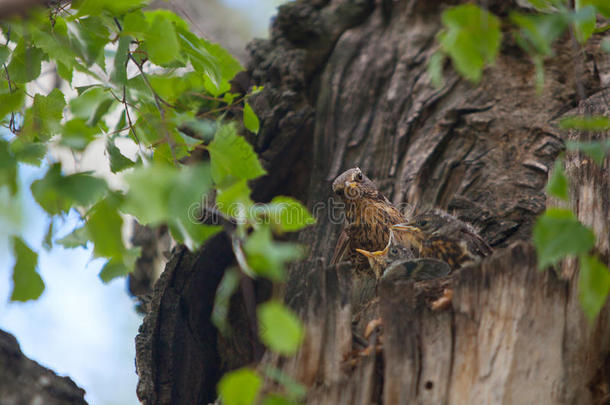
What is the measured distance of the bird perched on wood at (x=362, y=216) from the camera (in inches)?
135

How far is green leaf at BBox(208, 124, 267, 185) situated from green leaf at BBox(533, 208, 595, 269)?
35.0 inches

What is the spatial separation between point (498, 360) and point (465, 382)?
0.47 ft

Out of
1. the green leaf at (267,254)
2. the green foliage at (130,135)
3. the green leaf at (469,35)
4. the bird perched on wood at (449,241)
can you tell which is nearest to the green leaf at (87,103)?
the green foliage at (130,135)

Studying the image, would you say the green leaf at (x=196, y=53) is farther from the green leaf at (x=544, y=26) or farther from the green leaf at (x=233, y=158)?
the green leaf at (x=544, y=26)

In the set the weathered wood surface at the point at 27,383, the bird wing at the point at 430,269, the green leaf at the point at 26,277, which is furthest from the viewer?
the bird wing at the point at 430,269

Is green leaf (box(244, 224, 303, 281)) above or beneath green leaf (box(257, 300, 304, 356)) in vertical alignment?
above

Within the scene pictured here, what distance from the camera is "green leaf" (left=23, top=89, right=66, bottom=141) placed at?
7.47ft

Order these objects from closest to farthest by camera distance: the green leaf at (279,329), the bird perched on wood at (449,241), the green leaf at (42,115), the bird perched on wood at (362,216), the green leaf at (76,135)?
the green leaf at (279,329) < the green leaf at (76,135) < the green leaf at (42,115) < the bird perched on wood at (449,241) < the bird perched on wood at (362,216)

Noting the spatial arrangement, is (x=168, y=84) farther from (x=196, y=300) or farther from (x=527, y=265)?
(x=527, y=265)

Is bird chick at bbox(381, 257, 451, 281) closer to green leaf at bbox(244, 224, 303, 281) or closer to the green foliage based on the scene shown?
the green foliage

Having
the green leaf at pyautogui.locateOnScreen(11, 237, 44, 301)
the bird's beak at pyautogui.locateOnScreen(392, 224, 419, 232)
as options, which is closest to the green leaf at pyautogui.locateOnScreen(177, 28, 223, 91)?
the green leaf at pyautogui.locateOnScreen(11, 237, 44, 301)

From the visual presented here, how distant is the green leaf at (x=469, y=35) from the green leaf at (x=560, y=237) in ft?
1.56

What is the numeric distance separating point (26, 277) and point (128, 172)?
0.64m

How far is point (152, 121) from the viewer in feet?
7.42
